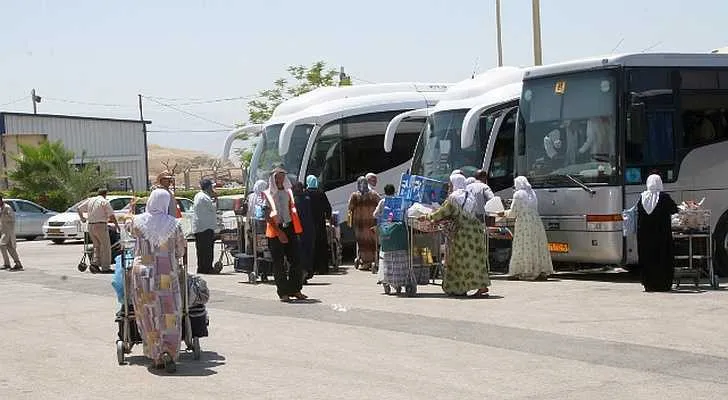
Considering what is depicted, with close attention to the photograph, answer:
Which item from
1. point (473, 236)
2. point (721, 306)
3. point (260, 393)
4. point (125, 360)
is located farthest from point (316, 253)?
point (260, 393)

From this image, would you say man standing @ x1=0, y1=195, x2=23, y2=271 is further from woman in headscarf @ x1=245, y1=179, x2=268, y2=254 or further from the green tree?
the green tree

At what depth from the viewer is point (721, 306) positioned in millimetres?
14008

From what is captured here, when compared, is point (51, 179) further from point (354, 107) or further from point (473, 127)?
point (473, 127)

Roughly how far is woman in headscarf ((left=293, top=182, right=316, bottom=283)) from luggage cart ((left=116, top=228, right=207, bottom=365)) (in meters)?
7.17

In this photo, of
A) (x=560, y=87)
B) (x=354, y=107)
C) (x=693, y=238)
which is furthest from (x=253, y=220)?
(x=693, y=238)

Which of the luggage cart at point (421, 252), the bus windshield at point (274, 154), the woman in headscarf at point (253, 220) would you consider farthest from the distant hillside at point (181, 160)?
the luggage cart at point (421, 252)

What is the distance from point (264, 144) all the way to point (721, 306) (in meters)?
12.5

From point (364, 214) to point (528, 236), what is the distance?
3.95 meters

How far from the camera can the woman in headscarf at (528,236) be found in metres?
18.0

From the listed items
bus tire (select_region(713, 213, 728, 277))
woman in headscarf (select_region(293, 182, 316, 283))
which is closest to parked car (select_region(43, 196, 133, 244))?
woman in headscarf (select_region(293, 182, 316, 283))

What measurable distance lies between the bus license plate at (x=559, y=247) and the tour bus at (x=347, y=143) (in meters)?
6.29

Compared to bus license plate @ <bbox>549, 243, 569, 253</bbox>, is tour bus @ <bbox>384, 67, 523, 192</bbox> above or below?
above

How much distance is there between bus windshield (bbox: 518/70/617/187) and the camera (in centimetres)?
1761

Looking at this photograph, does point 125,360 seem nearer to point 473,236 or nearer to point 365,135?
point 473,236
